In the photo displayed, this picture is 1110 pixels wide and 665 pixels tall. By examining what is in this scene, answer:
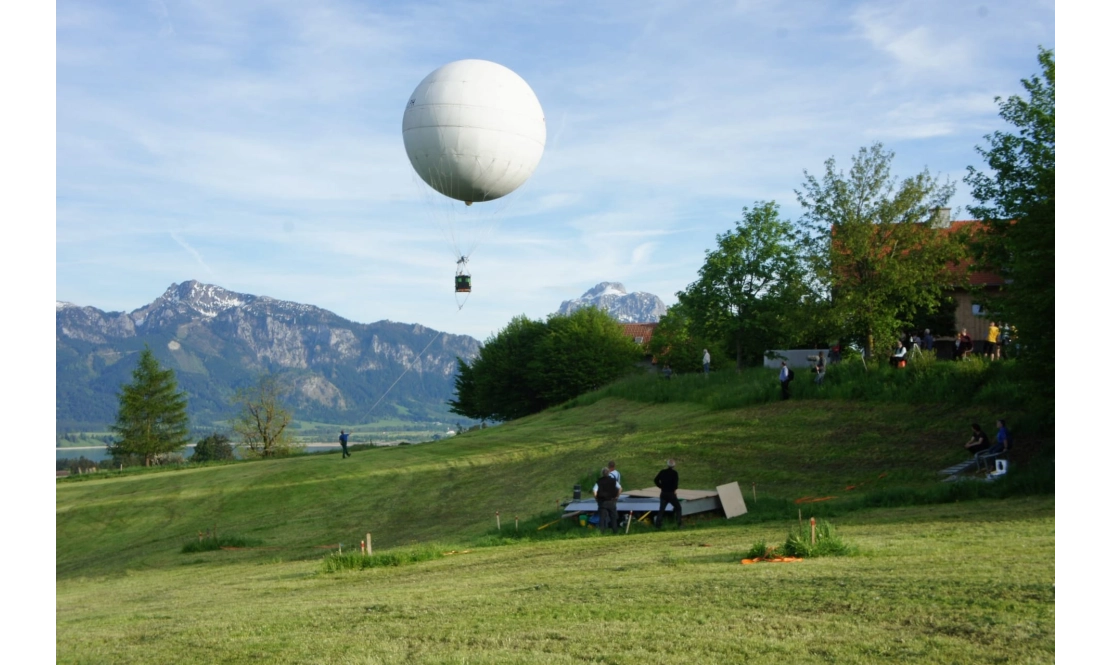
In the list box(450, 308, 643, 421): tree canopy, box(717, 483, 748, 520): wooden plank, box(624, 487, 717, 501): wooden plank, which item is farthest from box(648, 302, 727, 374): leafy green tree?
box(717, 483, 748, 520): wooden plank

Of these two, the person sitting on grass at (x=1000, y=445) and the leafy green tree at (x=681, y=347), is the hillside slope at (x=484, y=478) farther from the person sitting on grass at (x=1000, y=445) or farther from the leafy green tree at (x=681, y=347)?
the leafy green tree at (x=681, y=347)

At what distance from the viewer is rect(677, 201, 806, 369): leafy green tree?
203 ft

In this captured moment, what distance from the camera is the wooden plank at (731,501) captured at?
25719 mm

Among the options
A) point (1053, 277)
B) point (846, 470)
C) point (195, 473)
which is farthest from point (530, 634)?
point (195, 473)

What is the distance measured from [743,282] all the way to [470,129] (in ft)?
109

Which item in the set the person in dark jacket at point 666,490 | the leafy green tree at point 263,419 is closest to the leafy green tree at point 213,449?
the leafy green tree at point 263,419

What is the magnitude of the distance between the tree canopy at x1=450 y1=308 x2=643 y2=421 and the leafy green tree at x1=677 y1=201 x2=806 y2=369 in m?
31.3

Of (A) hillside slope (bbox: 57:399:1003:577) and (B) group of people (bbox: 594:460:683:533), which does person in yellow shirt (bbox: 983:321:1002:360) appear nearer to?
(A) hillside slope (bbox: 57:399:1003:577)

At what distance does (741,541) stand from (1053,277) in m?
12.5

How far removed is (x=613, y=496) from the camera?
24.5 meters

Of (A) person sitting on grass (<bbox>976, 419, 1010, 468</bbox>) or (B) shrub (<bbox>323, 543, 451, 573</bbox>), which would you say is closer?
(B) shrub (<bbox>323, 543, 451, 573</bbox>)

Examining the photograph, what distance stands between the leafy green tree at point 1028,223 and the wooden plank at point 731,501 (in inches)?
352

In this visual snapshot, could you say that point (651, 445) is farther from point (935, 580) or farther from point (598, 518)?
point (935, 580)

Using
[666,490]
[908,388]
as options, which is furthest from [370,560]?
[908,388]
